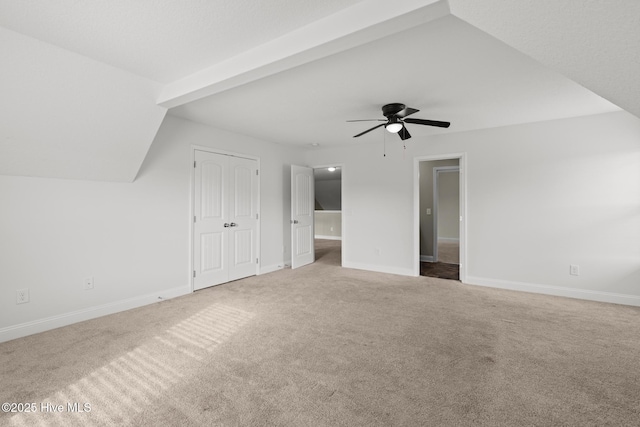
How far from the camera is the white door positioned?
5477 millimetres

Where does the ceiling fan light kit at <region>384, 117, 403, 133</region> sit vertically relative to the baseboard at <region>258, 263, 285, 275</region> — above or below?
above

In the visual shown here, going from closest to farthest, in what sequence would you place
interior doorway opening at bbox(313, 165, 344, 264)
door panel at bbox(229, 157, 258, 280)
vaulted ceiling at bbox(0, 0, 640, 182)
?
vaulted ceiling at bbox(0, 0, 640, 182) < door panel at bbox(229, 157, 258, 280) < interior doorway opening at bbox(313, 165, 344, 264)

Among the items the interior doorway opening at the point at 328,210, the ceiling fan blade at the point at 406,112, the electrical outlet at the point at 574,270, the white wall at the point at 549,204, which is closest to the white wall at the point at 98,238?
the ceiling fan blade at the point at 406,112

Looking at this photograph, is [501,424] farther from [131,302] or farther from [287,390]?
[131,302]

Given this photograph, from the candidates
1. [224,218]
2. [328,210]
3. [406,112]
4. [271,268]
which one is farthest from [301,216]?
[328,210]

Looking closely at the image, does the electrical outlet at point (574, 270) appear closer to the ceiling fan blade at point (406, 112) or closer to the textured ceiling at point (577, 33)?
the textured ceiling at point (577, 33)

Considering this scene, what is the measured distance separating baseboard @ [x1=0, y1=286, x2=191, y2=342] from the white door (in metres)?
2.25

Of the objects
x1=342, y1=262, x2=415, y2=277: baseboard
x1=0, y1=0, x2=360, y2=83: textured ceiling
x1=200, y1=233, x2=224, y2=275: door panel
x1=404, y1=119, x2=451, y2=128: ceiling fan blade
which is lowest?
x1=342, y1=262, x2=415, y2=277: baseboard

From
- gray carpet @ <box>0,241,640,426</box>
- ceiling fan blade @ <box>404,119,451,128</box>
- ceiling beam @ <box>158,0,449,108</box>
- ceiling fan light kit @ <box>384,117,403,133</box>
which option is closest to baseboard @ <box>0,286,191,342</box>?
gray carpet @ <box>0,241,640,426</box>

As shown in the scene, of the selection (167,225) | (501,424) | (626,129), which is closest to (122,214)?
(167,225)

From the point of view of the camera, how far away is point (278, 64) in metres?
2.07

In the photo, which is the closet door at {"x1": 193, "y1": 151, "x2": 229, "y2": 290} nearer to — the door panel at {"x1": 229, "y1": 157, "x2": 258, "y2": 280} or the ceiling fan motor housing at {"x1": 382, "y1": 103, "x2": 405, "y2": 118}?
the door panel at {"x1": 229, "y1": 157, "x2": 258, "y2": 280}

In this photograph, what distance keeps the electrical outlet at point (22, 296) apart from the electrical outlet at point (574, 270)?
6.22 m

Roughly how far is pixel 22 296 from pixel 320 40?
11.3 ft
